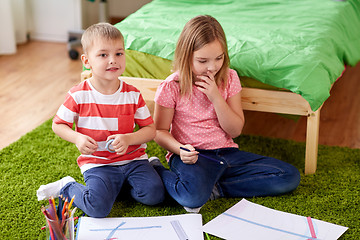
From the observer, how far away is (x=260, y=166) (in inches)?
67.0

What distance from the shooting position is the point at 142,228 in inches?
58.1

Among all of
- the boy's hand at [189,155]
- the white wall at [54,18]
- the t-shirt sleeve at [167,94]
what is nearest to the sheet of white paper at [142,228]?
the boy's hand at [189,155]

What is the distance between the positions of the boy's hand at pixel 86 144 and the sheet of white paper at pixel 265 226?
409 millimetres

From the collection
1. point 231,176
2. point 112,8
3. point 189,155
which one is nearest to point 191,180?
point 189,155

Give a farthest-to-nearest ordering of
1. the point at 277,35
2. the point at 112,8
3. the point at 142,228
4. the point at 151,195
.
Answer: the point at 112,8
the point at 277,35
the point at 151,195
the point at 142,228

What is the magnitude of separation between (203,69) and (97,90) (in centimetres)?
35

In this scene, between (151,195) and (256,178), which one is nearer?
(151,195)

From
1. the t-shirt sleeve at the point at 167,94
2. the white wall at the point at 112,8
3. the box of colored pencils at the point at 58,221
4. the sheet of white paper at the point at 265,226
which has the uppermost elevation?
the t-shirt sleeve at the point at 167,94

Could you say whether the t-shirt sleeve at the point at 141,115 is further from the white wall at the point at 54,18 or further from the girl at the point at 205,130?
the white wall at the point at 54,18

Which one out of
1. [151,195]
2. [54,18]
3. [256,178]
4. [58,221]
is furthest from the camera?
[54,18]

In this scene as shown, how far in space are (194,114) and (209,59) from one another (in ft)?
0.71

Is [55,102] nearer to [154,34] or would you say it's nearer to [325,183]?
[154,34]

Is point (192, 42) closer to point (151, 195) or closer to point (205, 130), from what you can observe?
point (205, 130)

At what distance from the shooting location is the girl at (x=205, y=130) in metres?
1.59
